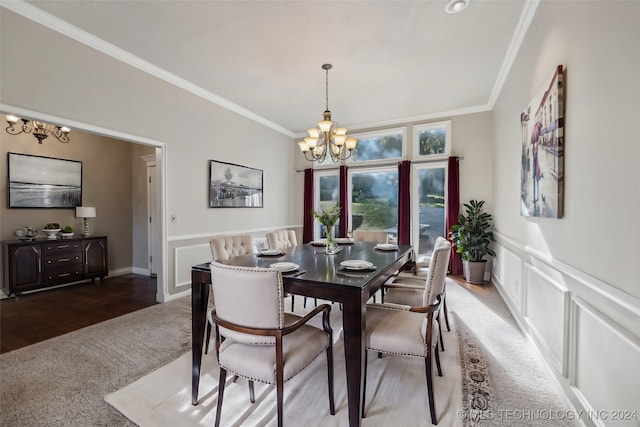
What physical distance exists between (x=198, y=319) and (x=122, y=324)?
169 centimetres

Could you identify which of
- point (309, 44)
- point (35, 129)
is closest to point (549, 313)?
point (309, 44)

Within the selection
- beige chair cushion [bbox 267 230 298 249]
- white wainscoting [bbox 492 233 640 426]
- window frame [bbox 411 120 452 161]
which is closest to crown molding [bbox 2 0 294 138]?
beige chair cushion [bbox 267 230 298 249]

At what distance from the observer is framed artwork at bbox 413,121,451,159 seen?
5102 mm

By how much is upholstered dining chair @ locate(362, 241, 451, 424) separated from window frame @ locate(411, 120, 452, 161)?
3.70 metres

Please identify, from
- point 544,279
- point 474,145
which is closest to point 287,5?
point 544,279

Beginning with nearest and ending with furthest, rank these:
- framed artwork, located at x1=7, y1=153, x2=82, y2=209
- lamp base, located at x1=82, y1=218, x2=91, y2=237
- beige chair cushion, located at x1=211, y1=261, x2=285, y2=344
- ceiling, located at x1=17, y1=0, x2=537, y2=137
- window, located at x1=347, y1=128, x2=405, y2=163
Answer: beige chair cushion, located at x1=211, y1=261, x2=285, y2=344
ceiling, located at x1=17, y1=0, x2=537, y2=137
framed artwork, located at x1=7, y1=153, x2=82, y2=209
lamp base, located at x1=82, y1=218, x2=91, y2=237
window, located at x1=347, y1=128, x2=405, y2=163

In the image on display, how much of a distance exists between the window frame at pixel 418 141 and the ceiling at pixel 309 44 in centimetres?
59

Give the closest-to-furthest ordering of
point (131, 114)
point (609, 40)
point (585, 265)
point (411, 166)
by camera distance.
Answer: point (609, 40) → point (585, 265) → point (131, 114) → point (411, 166)

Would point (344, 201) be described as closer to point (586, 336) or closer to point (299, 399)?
point (299, 399)

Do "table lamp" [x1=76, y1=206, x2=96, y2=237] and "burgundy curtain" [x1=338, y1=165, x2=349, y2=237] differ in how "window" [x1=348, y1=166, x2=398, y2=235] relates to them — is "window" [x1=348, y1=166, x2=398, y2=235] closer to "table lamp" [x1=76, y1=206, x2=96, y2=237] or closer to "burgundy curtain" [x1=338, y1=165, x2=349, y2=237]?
"burgundy curtain" [x1=338, y1=165, x2=349, y2=237]

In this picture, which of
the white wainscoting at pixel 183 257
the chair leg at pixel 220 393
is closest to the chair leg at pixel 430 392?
the chair leg at pixel 220 393

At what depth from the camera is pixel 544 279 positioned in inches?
86.1

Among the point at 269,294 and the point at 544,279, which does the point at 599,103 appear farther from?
the point at 269,294

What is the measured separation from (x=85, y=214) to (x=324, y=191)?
14.3 ft
